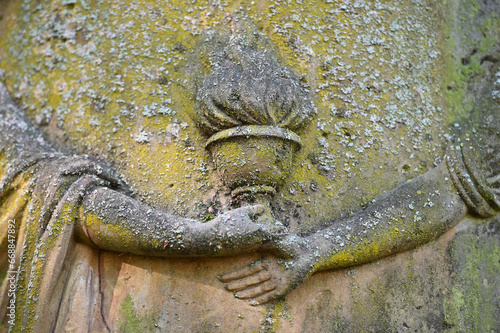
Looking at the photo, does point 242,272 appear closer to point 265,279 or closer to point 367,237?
point 265,279

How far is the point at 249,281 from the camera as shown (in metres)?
2.04

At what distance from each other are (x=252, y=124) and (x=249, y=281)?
0.59 metres

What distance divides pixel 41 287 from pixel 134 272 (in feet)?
1.13

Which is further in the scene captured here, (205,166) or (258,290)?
(205,166)

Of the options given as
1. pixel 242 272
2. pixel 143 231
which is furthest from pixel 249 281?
pixel 143 231

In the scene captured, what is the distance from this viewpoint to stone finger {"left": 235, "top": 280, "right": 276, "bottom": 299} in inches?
79.4

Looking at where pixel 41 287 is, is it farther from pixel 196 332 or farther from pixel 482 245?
pixel 482 245

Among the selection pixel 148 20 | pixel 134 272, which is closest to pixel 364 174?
pixel 134 272

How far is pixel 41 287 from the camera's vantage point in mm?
2057

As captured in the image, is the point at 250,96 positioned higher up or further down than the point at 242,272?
higher up

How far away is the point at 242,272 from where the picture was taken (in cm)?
204

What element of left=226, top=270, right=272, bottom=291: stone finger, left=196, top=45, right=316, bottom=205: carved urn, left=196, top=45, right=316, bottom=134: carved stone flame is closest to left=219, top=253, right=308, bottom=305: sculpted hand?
left=226, top=270, right=272, bottom=291: stone finger

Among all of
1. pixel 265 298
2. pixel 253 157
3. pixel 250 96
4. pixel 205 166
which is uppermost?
pixel 250 96

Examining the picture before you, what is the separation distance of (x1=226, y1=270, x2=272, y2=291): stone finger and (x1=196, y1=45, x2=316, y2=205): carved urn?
0.27 metres
